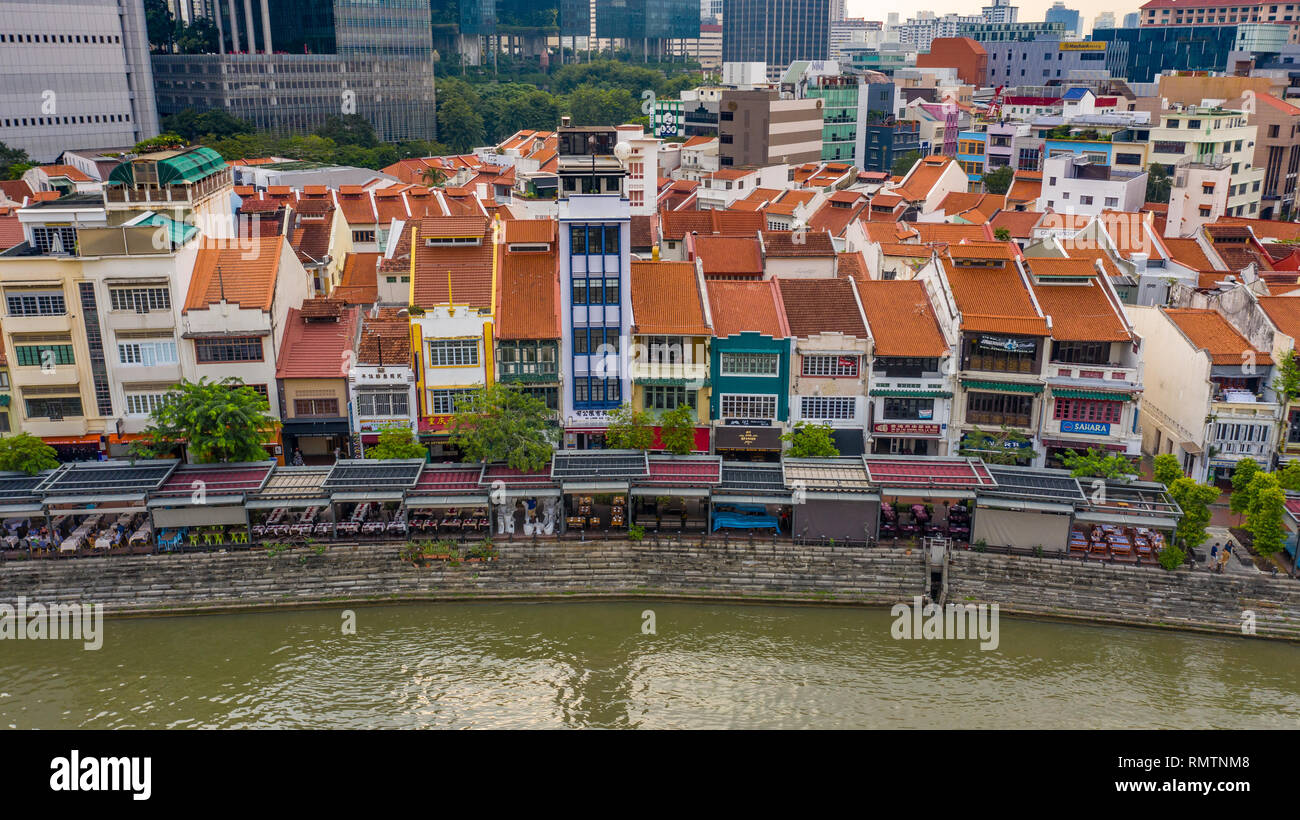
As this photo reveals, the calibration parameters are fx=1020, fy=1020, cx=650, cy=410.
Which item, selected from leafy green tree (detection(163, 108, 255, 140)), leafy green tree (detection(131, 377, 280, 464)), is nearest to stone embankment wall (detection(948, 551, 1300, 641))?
leafy green tree (detection(131, 377, 280, 464))

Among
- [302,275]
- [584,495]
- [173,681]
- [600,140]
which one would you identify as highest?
[600,140]

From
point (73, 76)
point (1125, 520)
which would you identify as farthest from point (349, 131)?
point (1125, 520)

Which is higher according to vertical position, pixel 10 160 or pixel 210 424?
pixel 10 160

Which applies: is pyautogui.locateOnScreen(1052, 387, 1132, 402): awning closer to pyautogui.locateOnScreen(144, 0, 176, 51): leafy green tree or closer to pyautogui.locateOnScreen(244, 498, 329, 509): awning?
pyautogui.locateOnScreen(244, 498, 329, 509): awning

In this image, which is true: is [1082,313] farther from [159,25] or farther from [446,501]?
[159,25]

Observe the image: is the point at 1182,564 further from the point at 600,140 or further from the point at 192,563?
the point at 192,563

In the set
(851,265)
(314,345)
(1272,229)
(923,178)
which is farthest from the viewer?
(923,178)

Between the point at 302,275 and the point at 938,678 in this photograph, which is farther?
the point at 302,275

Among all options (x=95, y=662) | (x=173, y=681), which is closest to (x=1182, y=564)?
(x=173, y=681)
